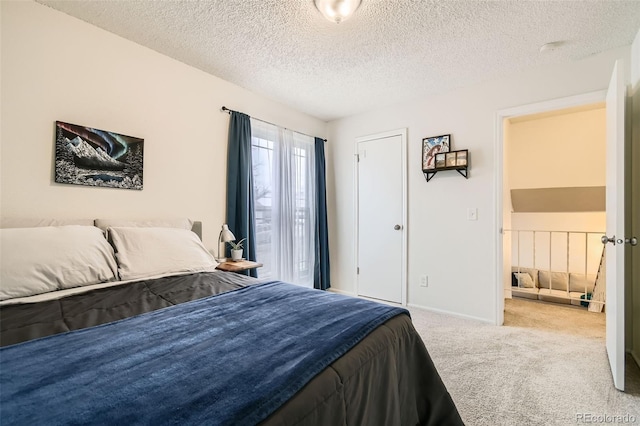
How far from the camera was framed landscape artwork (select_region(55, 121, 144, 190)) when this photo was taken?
1973 mm

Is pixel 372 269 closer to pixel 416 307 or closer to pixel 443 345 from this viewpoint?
pixel 416 307

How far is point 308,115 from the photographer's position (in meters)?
4.00

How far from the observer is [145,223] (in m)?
2.25

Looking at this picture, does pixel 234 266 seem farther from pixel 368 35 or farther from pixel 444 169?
pixel 444 169

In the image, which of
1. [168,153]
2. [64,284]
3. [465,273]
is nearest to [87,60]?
[168,153]

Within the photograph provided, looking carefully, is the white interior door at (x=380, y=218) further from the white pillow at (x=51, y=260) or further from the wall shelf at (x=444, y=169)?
the white pillow at (x=51, y=260)

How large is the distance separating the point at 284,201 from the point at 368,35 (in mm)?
1969

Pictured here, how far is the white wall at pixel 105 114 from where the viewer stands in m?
1.81

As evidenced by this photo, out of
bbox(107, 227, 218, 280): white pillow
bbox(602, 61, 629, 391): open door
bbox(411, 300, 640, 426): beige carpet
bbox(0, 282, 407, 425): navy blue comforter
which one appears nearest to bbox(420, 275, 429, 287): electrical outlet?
bbox(411, 300, 640, 426): beige carpet

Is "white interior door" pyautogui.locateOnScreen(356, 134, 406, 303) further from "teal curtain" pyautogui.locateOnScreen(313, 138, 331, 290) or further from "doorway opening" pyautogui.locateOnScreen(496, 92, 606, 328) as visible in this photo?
"doorway opening" pyautogui.locateOnScreen(496, 92, 606, 328)

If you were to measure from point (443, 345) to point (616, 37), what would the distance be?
278 centimetres

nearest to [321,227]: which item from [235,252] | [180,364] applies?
[235,252]

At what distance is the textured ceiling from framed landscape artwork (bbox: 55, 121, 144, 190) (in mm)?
805

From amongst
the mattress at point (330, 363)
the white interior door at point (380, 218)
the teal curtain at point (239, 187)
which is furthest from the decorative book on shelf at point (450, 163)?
the mattress at point (330, 363)
